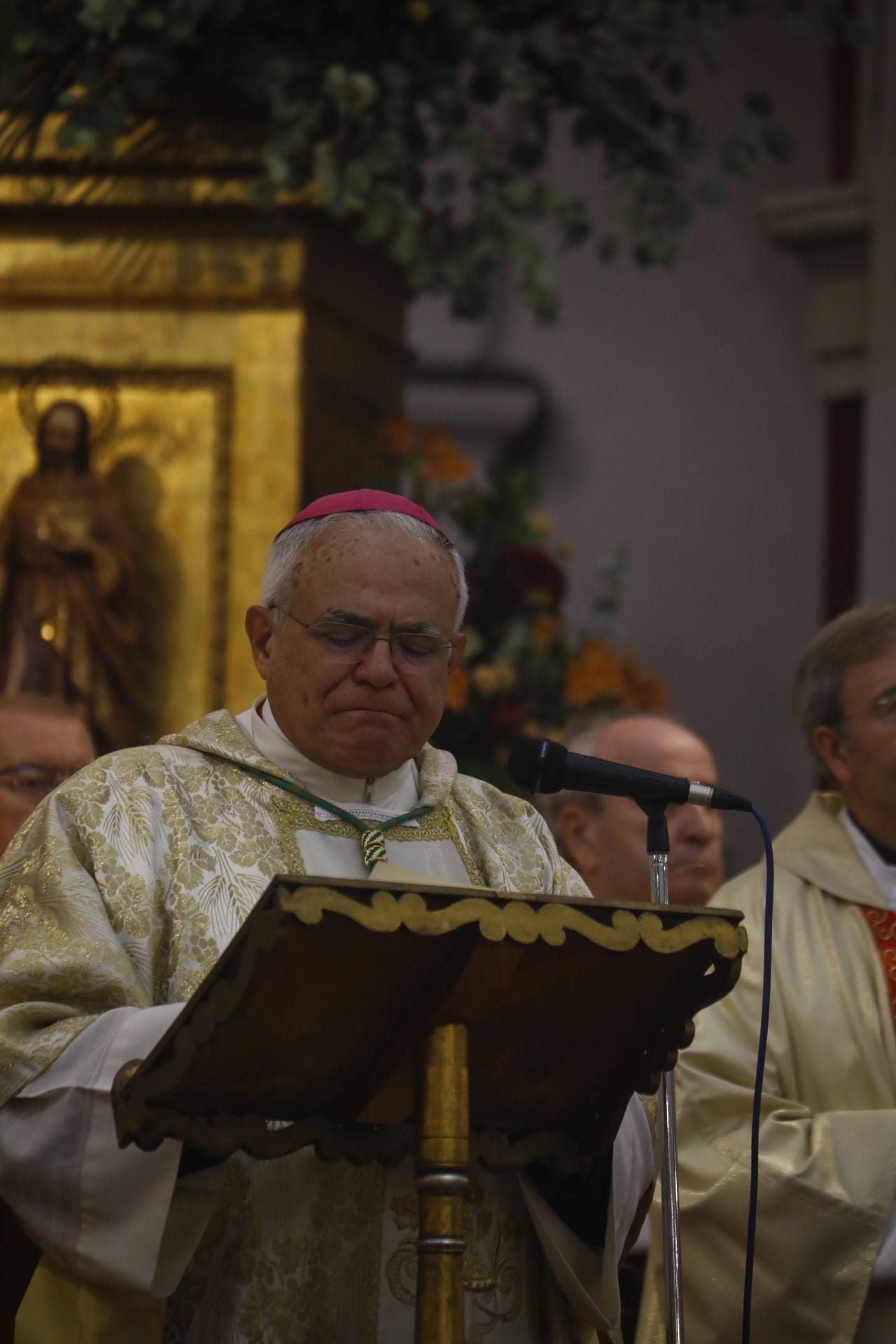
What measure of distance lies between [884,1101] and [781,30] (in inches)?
222

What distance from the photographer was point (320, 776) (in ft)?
10.3

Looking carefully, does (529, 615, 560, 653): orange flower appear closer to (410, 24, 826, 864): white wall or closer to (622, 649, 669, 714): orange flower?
(622, 649, 669, 714): orange flower

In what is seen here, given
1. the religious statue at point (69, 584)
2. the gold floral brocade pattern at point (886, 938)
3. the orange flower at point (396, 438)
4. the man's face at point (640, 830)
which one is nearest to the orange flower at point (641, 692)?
the orange flower at point (396, 438)

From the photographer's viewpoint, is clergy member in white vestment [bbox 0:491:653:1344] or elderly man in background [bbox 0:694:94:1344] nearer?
clergy member in white vestment [bbox 0:491:653:1344]

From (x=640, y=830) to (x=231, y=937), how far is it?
180cm

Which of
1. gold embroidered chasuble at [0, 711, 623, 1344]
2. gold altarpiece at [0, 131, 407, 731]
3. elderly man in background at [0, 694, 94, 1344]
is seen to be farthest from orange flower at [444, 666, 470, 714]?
gold embroidered chasuble at [0, 711, 623, 1344]

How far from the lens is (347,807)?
3.14m

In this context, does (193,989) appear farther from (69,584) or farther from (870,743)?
(69,584)

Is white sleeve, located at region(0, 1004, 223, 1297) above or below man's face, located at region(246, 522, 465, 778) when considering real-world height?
below

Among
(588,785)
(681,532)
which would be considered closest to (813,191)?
(681,532)

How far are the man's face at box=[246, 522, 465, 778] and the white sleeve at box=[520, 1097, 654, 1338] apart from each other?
645 millimetres

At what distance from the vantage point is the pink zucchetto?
3084 mm

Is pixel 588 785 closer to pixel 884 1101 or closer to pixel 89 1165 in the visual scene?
pixel 89 1165

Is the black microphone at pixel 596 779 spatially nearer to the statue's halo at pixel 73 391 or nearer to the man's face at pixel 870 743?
the man's face at pixel 870 743
